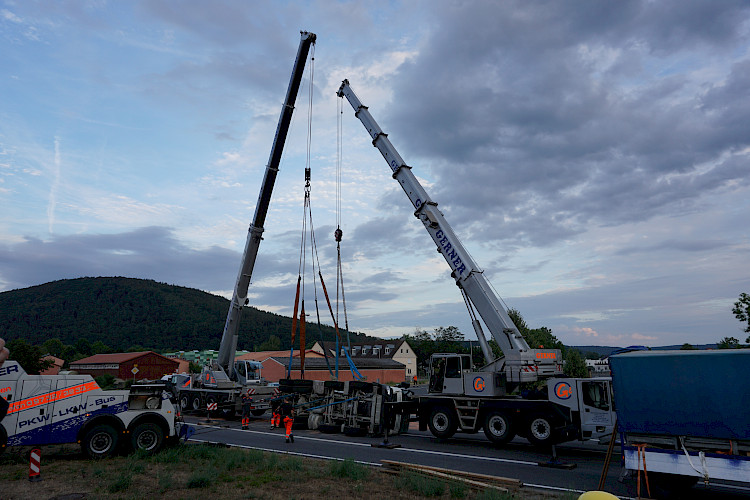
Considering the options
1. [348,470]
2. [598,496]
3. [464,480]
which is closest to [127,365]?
[348,470]

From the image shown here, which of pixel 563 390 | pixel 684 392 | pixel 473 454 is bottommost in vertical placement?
A: pixel 473 454

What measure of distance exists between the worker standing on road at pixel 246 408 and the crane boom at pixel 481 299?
465 inches

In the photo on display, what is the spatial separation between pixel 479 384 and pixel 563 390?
2.86 m

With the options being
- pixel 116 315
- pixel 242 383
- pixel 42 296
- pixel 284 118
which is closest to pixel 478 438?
pixel 242 383

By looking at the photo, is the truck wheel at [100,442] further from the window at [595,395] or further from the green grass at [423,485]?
the window at [595,395]

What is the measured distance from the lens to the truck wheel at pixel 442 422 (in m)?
17.1

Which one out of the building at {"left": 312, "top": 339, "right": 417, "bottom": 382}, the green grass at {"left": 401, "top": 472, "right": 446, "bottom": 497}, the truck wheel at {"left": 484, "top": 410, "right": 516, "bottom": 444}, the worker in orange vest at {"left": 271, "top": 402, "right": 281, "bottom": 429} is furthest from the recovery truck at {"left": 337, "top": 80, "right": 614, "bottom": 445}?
the building at {"left": 312, "top": 339, "right": 417, "bottom": 382}

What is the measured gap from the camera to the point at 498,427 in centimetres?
1595

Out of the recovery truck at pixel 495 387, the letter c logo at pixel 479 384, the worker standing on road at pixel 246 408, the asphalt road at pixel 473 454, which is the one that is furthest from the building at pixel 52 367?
the letter c logo at pixel 479 384

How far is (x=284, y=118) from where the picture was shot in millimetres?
22031

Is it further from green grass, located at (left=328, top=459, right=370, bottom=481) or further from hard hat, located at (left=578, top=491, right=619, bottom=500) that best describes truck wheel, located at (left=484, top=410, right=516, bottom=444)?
hard hat, located at (left=578, top=491, right=619, bottom=500)

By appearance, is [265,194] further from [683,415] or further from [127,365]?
[127,365]

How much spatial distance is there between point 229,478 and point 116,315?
171804 millimetres

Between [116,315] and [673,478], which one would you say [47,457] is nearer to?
[673,478]
